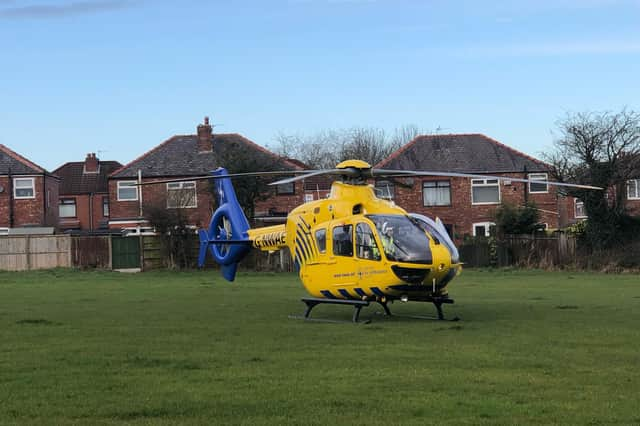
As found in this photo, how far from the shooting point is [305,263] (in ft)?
69.9

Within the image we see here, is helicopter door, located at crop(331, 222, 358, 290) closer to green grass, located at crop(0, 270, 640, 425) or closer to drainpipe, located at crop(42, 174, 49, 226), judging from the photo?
green grass, located at crop(0, 270, 640, 425)

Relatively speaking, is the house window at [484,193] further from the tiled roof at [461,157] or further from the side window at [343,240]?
the side window at [343,240]

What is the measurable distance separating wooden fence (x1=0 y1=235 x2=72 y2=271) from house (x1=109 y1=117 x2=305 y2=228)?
12.2 m

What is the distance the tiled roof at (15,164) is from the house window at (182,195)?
9344mm

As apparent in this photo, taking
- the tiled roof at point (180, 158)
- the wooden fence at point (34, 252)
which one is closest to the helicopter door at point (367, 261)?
the wooden fence at point (34, 252)

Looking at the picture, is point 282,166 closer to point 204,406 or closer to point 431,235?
point 431,235

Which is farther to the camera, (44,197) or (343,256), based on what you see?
(44,197)

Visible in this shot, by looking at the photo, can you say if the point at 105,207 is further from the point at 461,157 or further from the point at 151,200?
the point at 461,157

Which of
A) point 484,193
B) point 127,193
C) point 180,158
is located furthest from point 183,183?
point 484,193

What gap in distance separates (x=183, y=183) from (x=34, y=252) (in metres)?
16.4

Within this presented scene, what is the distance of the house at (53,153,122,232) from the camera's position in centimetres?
8206

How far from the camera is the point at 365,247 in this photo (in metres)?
19.4

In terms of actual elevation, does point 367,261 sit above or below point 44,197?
below

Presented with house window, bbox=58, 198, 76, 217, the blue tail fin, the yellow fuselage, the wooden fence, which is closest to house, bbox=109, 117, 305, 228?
the wooden fence
